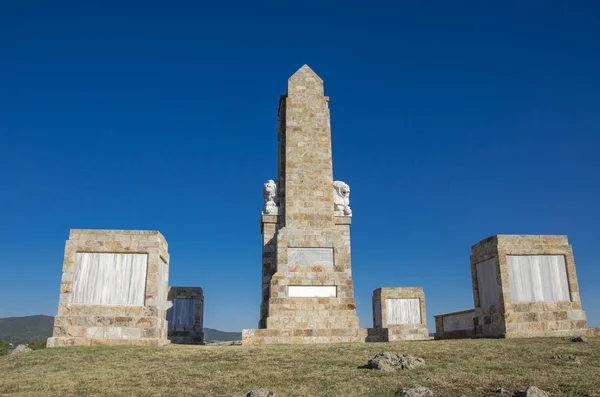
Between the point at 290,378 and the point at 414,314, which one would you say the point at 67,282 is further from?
the point at 414,314

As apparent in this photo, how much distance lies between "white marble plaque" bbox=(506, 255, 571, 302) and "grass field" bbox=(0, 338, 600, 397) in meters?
3.19

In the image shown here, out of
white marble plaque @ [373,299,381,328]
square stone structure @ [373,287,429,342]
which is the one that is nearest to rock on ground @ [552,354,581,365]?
square stone structure @ [373,287,429,342]

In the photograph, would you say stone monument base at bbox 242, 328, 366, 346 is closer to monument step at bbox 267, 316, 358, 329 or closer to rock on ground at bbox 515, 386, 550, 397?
monument step at bbox 267, 316, 358, 329

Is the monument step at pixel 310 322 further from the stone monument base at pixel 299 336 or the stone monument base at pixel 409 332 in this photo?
the stone monument base at pixel 409 332

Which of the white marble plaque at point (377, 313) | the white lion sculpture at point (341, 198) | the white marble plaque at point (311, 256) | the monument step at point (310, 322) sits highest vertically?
the white lion sculpture at point (341, 198)

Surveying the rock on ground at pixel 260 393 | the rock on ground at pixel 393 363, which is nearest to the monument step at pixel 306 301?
the rock on ground at pixel 393 363

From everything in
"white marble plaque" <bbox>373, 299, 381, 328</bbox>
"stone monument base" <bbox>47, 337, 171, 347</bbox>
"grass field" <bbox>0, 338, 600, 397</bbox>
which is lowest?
"grass field" <bbox>0, 338, 600, 397</bbox>

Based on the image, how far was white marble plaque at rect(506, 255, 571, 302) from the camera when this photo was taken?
15.7m

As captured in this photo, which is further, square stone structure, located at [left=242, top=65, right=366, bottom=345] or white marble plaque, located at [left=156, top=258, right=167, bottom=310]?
square stone structure, located at [left=242, top=65, right=366, bottom=345]

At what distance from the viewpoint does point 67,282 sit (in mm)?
14773

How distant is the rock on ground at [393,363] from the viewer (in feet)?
29.1

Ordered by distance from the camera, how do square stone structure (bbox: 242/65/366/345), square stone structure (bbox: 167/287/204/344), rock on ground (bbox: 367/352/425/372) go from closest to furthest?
1. rock on ground (bbox: 367/352/425/372)
2. square stone structure (bbox: 242/65/366/345)
3. square stone structure (bbox: 167/287/204/344)

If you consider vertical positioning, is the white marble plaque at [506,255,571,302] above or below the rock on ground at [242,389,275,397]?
above

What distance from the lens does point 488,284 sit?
16.6 m
